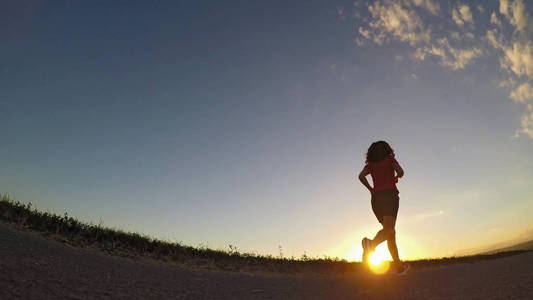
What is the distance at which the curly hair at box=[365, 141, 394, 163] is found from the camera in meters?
5.69

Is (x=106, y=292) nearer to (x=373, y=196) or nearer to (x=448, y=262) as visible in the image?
(x=373, y=196)

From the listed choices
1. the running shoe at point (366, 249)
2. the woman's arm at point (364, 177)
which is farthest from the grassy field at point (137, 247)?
the woman's arm at point (364, 177)

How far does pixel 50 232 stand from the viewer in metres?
5.38

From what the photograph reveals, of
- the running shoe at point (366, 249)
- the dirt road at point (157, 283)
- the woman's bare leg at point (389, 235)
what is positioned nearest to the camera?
the dirt road at point (157, 283)

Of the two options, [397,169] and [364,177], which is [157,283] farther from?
[397,169]

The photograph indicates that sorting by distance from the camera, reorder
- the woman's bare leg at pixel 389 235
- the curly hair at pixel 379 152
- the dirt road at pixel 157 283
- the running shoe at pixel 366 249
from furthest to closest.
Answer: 1. the curly hair at pixel 379 152
2. the running shoe at pixel 366 249
3. the woman's bare leg at pixel 389 235
4. the dirt road at pixel 157 283

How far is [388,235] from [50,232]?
5.24 m

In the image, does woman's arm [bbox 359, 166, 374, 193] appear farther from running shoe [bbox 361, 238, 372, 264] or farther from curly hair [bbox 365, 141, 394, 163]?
running shoe [bbox 361, 238, 372, 264]

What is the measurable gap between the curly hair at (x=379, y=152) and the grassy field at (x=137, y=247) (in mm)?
1832

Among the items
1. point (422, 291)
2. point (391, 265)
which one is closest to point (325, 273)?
point (391, 265)

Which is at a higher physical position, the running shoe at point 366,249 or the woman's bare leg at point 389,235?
the woman's bare leg at point 389,235

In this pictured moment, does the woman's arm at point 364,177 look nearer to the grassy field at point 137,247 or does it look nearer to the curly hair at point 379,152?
the curly hair at point 379,152

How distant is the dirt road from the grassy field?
1.87 ft

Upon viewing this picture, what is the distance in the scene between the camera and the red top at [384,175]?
545cm
